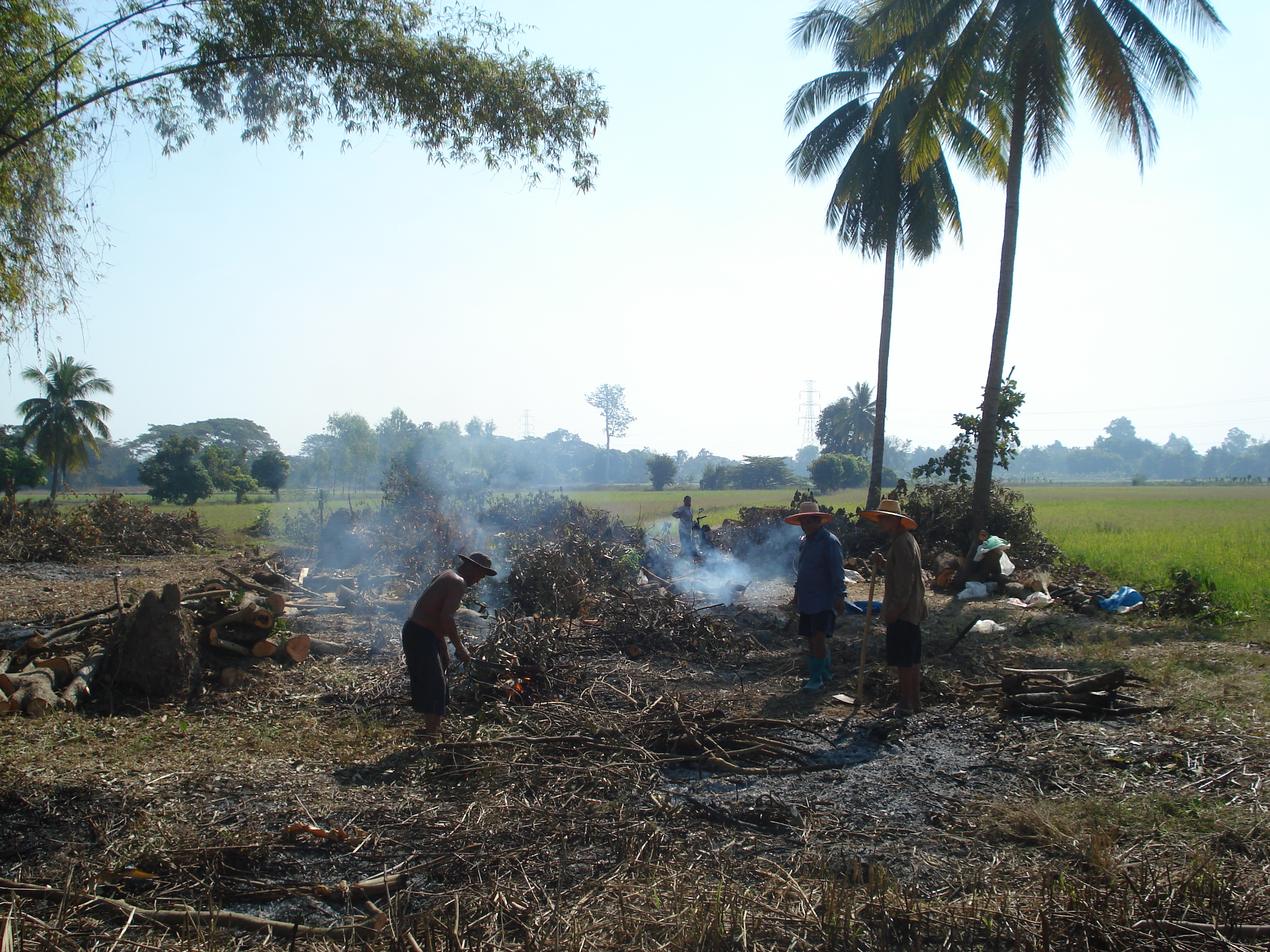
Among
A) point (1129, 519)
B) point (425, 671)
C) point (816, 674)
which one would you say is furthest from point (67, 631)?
point (1129, 519)

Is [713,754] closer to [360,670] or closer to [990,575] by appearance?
[360,670]

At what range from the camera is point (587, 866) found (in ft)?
11.0

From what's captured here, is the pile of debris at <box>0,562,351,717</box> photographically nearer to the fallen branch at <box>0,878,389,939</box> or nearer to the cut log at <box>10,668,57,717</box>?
the cut log at <box>10,668,57,717</box>

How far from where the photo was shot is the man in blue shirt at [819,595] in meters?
6.34

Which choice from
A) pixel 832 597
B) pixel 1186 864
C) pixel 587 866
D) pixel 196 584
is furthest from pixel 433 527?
pixel 1186 864

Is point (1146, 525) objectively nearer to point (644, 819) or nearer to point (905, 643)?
point (905, 643)

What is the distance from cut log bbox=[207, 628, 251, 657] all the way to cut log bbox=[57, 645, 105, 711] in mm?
788

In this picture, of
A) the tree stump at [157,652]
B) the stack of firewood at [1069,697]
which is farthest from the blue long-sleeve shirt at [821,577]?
the tree stump at [157,652]

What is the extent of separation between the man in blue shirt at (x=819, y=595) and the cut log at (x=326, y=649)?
15.7ft

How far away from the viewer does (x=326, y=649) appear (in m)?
7.83

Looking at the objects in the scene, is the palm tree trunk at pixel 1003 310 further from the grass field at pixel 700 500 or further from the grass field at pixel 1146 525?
the grass field at pixel 700 500

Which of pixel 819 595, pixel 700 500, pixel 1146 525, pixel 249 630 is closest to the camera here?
pixel 819 595

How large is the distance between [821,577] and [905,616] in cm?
98

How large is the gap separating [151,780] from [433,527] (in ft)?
Answer: 26.2
